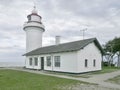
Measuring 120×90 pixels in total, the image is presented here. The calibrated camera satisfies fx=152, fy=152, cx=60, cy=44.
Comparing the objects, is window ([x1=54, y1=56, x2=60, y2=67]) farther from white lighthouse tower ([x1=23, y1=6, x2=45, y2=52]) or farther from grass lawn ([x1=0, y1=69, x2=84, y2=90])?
white lighthouse tower ([x1=23, y1=6, x2=45, y2=52])

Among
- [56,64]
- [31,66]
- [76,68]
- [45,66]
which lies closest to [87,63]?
[76,68]

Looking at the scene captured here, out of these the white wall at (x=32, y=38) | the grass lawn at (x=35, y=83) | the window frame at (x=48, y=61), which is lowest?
the grass lawn at (x=35, y=83)

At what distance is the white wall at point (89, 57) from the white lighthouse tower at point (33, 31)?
14.0 metres

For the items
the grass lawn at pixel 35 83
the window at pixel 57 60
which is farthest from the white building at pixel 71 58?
the grass lawn at pixel 35 83

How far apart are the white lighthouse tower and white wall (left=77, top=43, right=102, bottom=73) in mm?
13980

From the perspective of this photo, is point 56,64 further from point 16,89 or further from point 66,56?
point 16,89

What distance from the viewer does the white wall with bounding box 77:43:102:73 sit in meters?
18.8

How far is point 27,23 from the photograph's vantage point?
104 ft

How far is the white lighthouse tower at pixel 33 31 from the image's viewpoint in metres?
31.2

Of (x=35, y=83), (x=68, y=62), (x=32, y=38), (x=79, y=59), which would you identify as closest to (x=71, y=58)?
(x=68, y=62)

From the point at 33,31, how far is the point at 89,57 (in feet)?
49.2

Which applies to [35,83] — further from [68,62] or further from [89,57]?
[89,57]

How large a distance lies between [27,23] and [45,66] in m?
11.9

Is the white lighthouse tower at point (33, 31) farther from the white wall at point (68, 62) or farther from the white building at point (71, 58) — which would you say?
the white wall at point (68, 62)
